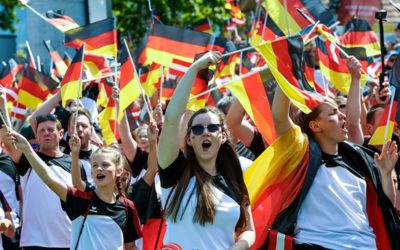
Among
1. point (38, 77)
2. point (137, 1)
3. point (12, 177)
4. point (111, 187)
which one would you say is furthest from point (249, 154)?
point (137, 1)

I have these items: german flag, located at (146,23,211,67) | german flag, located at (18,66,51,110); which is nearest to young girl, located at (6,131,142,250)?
german flag, located at (146,23,211,67)

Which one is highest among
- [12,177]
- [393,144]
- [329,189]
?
[393,144]

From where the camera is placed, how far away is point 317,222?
4.18 metres

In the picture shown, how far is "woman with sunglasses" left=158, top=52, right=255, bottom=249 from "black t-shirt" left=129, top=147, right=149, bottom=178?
2.01m

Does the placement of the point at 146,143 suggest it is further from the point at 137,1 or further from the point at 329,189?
the point at 137,1

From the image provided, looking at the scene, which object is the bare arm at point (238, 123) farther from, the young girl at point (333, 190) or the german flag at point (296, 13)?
the german flag at point (296, 13)

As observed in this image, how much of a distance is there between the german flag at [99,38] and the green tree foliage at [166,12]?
37.4 ft

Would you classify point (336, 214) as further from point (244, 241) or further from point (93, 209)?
point (93, 209)

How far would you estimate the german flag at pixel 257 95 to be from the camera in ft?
16.7

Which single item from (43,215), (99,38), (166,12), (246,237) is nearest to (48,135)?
(43,215)

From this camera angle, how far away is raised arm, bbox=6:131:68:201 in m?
4.45

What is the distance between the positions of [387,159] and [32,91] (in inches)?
204

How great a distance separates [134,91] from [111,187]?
1.77m

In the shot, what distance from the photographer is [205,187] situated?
12.2 ft
